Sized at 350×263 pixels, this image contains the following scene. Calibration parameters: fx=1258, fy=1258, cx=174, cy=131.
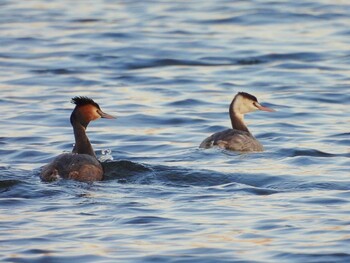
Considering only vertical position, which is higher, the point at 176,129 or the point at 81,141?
the point at 81,141

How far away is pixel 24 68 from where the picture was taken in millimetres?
23188

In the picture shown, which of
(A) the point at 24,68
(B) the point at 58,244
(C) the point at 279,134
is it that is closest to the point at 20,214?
(B) the point at 58,244

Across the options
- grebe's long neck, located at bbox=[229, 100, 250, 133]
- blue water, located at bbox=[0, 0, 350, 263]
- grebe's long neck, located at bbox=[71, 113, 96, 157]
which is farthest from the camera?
grebe's long neck, located at bbox=[229, 100, 250, 133]

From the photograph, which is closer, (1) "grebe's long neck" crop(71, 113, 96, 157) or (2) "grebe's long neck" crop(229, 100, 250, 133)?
(1) "grebe's long neck" crop(71, 113, 96, 157)

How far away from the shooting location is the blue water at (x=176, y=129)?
10797 mm

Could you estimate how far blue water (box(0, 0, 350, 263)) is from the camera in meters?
10.8

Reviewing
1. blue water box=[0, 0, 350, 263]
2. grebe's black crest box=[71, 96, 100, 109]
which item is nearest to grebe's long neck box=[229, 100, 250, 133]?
blue water box=[0, 0, 350, 263]

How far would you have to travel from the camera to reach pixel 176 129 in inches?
699

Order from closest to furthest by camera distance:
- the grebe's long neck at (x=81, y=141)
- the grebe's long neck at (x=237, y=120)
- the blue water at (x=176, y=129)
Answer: the blue water at (x=176, y=129) → the grebe's long neck at (x=81, y=141) → the grebe's long neck at (x=237, y=120)

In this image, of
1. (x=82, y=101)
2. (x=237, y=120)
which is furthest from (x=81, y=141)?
(x=237, y=120)

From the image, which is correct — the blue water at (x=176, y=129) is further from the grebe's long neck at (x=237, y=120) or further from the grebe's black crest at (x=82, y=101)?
the grebe's black crest at (x=82, y=101)

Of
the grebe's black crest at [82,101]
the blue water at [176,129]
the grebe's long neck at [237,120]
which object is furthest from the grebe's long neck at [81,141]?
the grebe's long neck at [237,120]

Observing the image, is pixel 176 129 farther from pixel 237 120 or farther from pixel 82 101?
pixel 82 101

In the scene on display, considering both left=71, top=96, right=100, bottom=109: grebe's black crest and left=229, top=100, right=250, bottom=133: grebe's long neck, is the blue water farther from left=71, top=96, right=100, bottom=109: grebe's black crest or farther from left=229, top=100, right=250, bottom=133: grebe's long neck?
left=71, top=96, right=100, bottom=109: grebe's black crest
